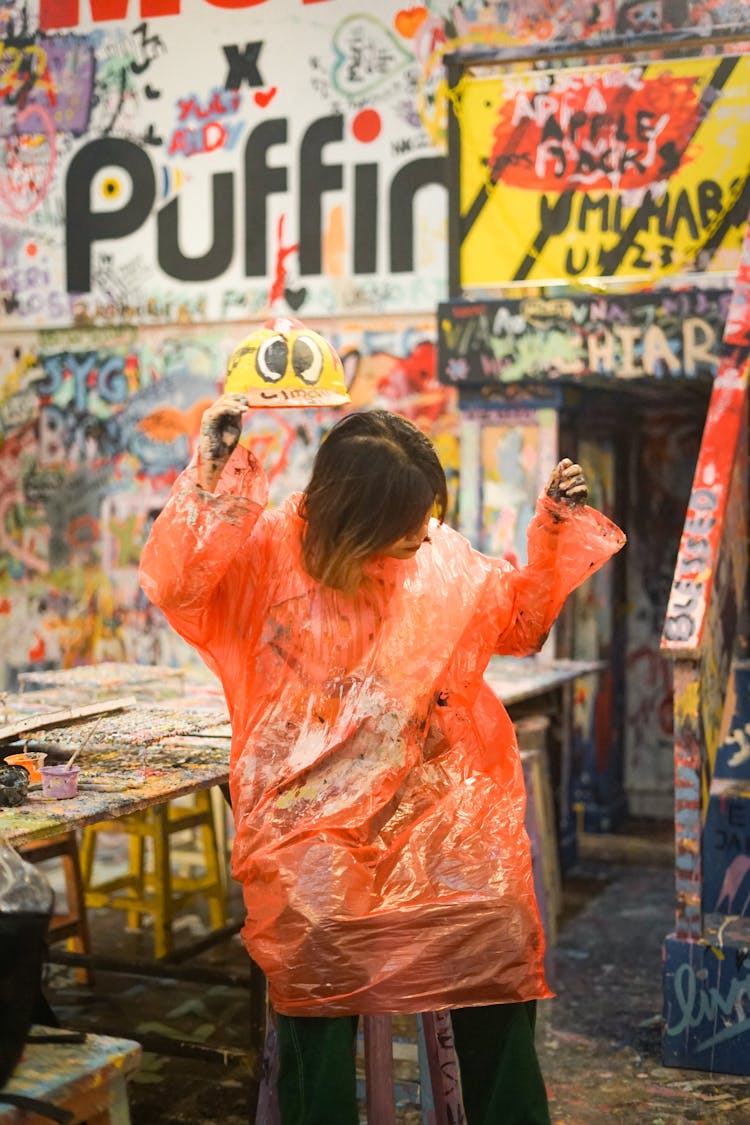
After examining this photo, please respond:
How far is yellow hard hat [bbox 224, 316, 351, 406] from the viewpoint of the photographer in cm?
430

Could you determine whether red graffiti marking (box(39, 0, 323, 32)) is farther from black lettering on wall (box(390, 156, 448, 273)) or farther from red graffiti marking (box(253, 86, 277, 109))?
black lettering on wall (box(390, 156, 448, 273))

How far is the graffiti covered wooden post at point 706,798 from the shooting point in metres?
4.59

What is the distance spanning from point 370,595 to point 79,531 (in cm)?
589

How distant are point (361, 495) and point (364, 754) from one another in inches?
21.5

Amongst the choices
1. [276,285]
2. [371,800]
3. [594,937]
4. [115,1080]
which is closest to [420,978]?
[371,800]

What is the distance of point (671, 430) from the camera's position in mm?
8367

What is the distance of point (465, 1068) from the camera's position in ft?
9.67

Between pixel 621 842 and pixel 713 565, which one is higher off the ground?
pixel 713 565

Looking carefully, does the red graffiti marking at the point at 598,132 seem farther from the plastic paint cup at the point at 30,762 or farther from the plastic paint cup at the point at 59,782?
the plastic paint cup at the point at 59,782

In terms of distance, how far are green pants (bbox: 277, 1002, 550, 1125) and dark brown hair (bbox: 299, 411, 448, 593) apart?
91 cm

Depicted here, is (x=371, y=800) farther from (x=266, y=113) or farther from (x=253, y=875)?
(x=266, y=113)

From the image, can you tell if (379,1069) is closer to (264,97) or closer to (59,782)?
(59,782)

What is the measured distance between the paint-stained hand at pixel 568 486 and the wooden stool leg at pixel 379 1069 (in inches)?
47.5

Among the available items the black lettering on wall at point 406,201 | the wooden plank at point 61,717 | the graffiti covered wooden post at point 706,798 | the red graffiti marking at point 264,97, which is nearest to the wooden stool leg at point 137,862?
the wooden plank at point 61,717
